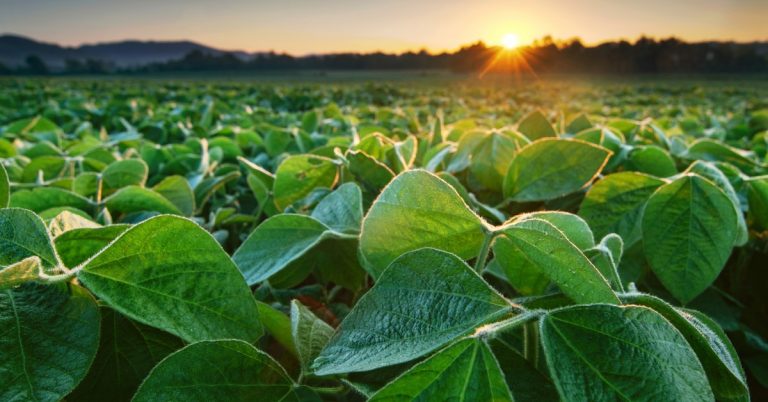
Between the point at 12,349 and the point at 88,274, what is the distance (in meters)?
0.07

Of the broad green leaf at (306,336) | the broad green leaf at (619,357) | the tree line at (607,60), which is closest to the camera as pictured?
the broad green leaf at (619,357)

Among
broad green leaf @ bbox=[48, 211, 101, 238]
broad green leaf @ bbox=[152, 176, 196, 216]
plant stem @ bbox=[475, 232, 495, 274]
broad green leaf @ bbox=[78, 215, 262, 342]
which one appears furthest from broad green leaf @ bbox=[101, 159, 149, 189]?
plant stem @ bbox=[475, 232, 495, 274]

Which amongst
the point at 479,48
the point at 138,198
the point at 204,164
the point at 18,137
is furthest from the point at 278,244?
the point at 479,48

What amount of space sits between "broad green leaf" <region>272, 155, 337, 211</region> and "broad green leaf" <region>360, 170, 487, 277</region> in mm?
331

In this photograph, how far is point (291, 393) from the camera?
441 mm

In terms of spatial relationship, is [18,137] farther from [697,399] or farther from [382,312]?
[697,399]

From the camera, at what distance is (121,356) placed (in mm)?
461

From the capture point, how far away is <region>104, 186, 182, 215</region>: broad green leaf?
2.68 ft

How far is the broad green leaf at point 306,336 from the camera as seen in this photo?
1.48ft

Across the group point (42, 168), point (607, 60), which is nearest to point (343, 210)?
point (42, 168)

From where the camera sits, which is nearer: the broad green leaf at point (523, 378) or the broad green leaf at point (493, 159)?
the broad green leaf at point (523, 378)

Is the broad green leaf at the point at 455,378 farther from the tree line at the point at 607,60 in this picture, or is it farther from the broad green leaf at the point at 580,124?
the tree line at the point at 607,60

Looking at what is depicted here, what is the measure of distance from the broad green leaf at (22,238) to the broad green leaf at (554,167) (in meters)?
0.56

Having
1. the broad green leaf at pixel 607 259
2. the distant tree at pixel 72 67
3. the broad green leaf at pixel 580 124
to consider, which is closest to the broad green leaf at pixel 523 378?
the broad green leaf at pixel 607 259
